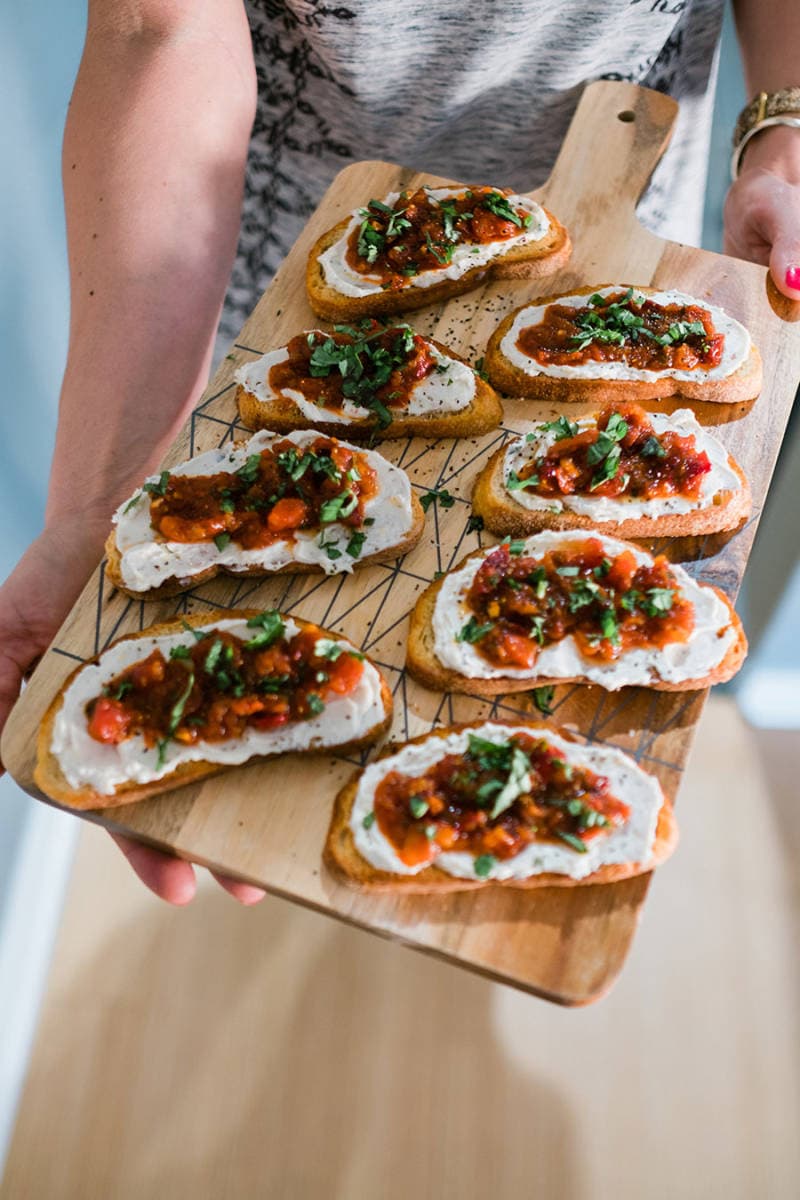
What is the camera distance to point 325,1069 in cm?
353

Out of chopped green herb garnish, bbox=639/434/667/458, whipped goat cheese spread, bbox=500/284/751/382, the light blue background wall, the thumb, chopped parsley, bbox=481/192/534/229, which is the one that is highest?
the thumb

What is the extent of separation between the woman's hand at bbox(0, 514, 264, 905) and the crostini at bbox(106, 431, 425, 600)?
0.71ft

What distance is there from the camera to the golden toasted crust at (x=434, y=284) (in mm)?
2865

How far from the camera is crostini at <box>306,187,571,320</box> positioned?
286 centimetres

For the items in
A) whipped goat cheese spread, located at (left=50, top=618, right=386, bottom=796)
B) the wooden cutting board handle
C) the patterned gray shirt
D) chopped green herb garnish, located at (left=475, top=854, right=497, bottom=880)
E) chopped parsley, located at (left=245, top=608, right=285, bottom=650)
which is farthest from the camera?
the wooden cutting board handle

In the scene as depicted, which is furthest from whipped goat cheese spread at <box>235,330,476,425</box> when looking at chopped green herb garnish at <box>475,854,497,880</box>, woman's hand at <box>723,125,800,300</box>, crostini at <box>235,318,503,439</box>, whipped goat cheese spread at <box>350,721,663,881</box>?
chopped green herb garnish at <box>475,854,497,880</box>

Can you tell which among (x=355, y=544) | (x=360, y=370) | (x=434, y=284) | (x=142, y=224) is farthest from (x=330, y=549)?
(x=142, y=224)

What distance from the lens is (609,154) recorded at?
3.22 meters

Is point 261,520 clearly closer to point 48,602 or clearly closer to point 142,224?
point 48,602

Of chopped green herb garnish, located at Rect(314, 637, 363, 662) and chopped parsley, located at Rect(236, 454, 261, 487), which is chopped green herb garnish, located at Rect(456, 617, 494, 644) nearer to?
chopped green herb garnish, located at Rect(314, 637, 363, 662)

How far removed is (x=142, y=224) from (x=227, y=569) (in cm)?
115

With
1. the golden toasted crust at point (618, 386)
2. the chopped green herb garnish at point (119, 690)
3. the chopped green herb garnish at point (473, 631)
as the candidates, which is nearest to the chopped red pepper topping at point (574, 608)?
the chopped green herb garnish at point (473, 631)

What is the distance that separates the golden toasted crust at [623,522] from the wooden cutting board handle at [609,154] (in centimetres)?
107

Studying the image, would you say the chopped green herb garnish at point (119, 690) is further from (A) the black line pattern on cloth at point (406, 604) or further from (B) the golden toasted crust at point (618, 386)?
(B) the golden toasted crust at point (618, 386)
